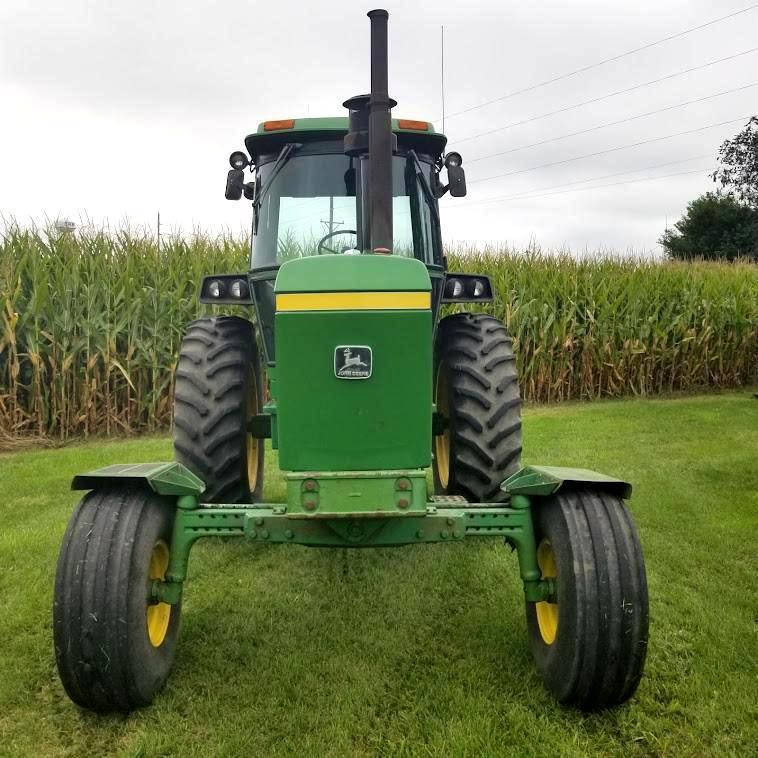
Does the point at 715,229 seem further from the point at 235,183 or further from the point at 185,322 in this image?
the point at 235,183

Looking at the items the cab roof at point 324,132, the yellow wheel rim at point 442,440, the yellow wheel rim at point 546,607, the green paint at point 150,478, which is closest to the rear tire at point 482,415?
the yellow wheel rim at point 442,440

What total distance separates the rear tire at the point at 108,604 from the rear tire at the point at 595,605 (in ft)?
4.41

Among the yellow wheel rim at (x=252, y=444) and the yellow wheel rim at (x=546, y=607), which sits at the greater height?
the yellow wheel rim at (x=252, y=444)

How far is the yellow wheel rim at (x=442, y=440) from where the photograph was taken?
12.0 ft

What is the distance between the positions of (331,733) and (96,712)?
778 millimetres

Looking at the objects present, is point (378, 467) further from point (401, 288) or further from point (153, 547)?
point (153, 547)

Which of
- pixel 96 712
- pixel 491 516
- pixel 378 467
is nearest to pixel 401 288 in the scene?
pixel 378 467

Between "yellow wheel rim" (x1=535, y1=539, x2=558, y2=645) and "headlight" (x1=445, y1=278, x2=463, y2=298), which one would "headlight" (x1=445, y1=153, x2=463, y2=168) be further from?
"yellow wheel rim" (x1=535, y1=539, x2=558, y2=645)

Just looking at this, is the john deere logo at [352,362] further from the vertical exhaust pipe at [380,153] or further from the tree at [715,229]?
the tree at [715,229]

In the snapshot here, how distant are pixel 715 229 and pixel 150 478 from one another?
107 ft

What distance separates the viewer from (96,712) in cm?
238

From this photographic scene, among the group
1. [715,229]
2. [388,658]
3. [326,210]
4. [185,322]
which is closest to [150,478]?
[388,658]

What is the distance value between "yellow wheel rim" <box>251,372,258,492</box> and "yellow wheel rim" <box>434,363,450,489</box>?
39.6 inches

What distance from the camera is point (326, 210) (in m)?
3.77
